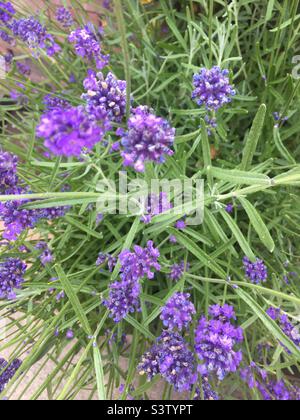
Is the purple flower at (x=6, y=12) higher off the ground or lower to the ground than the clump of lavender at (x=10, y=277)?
higher

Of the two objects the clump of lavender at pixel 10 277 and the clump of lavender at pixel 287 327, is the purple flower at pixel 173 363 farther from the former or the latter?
the clump of lavender at pixel 10 277

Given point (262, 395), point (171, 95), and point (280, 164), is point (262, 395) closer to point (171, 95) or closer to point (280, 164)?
point (280, 164)

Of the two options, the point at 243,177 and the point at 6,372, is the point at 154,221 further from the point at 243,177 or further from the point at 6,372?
the point at 6,372

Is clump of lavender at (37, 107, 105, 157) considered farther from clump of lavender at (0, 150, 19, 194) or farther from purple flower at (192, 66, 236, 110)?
purple flower at (192, 66, 236, 110)

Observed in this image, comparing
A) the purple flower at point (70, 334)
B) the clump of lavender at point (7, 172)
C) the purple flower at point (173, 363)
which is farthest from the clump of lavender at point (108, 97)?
the purple flower at point (70, 334)

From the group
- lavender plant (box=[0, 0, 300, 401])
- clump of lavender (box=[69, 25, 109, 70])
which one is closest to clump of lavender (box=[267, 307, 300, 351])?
lavender plant (box=[0, 0, 300, 401])

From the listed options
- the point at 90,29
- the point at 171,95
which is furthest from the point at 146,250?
the point at 171,95

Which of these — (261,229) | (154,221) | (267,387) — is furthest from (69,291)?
(267,387)

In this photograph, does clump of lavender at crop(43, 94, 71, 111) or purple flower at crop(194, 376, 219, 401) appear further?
clump of lavender at crop(43, 94, 71, 111)
